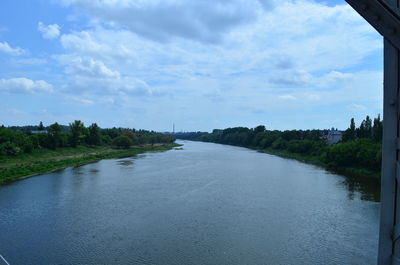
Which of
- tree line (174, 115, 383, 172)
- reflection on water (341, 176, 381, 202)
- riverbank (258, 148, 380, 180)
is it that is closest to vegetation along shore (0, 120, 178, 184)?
reflection on water (341, 176, 381, 202)

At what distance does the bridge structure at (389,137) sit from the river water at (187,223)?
5.39 m

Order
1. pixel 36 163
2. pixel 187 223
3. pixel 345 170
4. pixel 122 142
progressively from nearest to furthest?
pixel 187 223
pixel 345 170
pixel 36 163
pixel 122 142

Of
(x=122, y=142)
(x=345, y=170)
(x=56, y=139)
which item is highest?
(x=56, y=139)

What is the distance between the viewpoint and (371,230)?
8.35 meters

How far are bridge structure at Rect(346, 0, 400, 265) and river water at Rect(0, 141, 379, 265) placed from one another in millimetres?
5389

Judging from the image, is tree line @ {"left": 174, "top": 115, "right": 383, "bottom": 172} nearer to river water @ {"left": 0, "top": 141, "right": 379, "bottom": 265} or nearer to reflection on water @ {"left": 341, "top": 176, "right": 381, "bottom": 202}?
reflection on water @ {"left": 341, "top": 176, "right": 381, "bottom": 202}

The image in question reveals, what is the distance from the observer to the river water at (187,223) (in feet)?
22.3

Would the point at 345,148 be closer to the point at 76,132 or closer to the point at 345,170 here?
the point at 345,170

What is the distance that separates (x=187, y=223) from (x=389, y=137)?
7.85m

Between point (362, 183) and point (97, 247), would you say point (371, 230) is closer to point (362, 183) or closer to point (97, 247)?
point (97, 247)

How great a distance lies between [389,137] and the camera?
1521 millimetres

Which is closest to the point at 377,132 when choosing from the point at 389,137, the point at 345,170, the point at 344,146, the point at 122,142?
the point at 344,146

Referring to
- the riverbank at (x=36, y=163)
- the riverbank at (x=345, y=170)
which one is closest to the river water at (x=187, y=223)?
the riverbank at (x=36, y=163)

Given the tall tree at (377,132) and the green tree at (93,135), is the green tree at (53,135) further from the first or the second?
the tall tree at (377,132)
